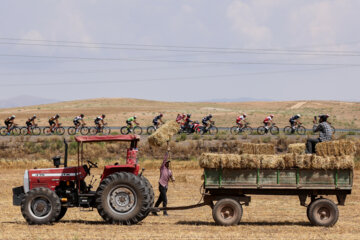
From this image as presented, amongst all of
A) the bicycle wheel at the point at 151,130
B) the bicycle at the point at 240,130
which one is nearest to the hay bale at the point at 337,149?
the bicycle at the point at 240,130

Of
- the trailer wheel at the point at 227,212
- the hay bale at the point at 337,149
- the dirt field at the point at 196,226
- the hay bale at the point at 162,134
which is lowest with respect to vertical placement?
the dirt field at the point at 196,226

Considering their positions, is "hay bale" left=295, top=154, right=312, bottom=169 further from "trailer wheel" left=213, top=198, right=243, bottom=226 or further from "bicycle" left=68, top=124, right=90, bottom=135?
"bicycle" left=68, top=124, right=90, bottom=135

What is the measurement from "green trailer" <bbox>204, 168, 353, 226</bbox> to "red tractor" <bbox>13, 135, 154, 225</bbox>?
75.7 inches

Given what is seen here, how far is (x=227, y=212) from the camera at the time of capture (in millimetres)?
15555

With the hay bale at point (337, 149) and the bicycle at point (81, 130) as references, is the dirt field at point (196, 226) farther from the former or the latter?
the bicycle at point (81, 130)

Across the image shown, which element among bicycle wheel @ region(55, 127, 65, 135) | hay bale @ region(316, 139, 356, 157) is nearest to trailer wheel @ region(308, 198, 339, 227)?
hay bale @ region(316, 139, 356, 157)

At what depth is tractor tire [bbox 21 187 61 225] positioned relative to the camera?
50.4ft

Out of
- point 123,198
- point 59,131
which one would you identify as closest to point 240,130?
point 59,131

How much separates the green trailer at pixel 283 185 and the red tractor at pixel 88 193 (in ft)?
6.31

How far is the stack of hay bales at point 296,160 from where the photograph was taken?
15203 millimetres

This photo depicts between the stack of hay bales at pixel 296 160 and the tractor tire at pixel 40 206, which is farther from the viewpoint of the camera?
the tractor tire at pixel 40 206

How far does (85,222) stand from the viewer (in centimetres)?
1605

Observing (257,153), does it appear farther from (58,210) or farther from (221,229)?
(58,210)

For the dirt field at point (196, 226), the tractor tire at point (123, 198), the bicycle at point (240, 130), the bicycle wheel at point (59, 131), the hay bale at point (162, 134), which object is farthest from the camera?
the bicycle wheel at point (59, 131)
